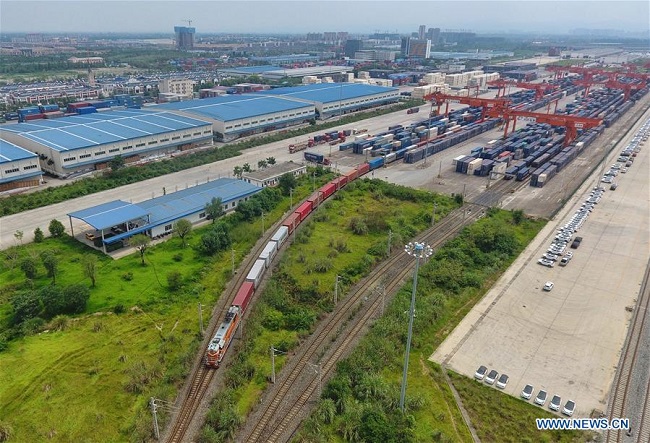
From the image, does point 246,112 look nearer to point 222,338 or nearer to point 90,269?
point 90,269

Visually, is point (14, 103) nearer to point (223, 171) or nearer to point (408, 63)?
point (223, 171)

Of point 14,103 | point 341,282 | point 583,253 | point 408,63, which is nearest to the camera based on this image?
point 341,282

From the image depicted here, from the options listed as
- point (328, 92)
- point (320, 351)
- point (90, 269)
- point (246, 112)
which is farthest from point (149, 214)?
point (328, 92)

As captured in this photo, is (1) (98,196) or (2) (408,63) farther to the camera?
(2) (408,63)

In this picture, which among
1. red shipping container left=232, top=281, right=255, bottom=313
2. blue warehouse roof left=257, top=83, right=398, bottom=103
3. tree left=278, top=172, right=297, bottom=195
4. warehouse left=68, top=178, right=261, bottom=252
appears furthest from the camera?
blue warehouse roof left=257, top=83, right=398, bottom=103

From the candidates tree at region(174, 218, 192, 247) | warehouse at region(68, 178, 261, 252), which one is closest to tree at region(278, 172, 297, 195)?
warehouse at region(68, 178, 261, 252)

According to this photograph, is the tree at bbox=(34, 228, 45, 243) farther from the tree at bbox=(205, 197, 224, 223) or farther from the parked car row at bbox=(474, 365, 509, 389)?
the parked car row at bbox=(474, 365, 509, 389)

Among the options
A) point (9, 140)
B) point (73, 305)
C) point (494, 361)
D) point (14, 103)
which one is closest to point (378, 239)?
point (494, 361)

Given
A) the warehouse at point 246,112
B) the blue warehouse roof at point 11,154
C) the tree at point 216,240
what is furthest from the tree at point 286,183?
the blue warehouse roof at point 11,154

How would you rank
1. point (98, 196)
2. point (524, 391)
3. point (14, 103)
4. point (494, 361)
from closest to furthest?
point (524, 391)
point (494, 361)
point (98, 196)
point (14, 103)
